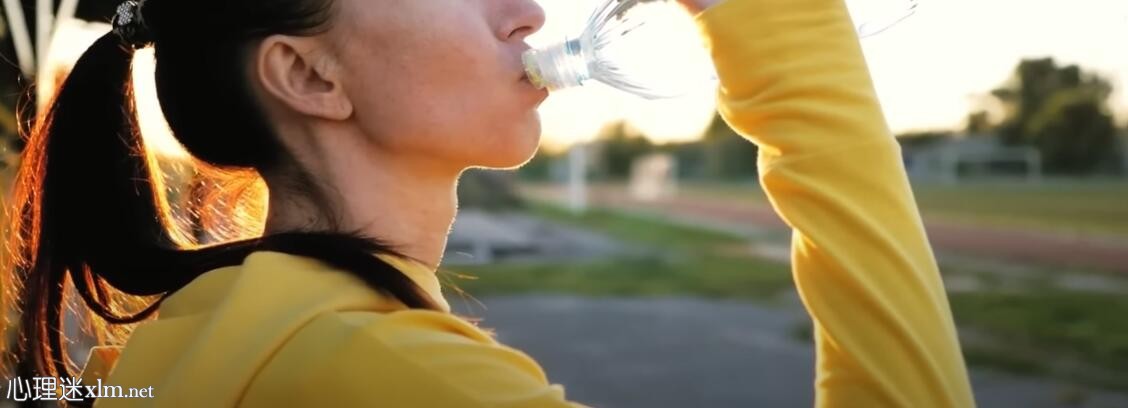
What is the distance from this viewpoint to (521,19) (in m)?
0.87

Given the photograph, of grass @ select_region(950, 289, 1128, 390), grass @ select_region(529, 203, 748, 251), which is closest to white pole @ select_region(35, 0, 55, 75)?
grass @ select_region(950, 289, 1128, 390)

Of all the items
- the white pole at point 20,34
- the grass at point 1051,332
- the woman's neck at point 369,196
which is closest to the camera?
the woman's neck at point 369,196

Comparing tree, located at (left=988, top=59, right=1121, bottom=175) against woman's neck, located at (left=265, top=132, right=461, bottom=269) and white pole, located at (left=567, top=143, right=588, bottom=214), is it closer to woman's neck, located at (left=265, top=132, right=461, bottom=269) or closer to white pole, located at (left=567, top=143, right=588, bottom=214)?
woman's neck, located at (left=265, top=132, right=461, bottom=269)

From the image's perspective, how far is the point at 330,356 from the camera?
64 centimetres

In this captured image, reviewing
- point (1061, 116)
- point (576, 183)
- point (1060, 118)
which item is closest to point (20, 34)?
point (1061, 116)

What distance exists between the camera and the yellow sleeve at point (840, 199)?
27.3 inches

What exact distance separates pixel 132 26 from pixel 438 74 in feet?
1.08

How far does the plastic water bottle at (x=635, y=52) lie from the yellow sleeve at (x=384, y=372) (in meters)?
0.29

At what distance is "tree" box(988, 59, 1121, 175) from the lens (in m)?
5.03

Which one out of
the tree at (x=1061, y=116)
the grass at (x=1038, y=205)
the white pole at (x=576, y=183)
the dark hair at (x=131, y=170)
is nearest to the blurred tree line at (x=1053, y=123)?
the tree at (x=1061, y=116)

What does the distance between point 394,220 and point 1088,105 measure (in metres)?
7.64

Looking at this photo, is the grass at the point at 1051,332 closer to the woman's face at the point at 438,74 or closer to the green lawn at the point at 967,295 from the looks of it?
the green lawn at the point at 967,295

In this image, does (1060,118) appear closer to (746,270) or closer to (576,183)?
(746,270)

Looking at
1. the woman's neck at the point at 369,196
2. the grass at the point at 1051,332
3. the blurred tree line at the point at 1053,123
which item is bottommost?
the grass at the point at 1051,332
